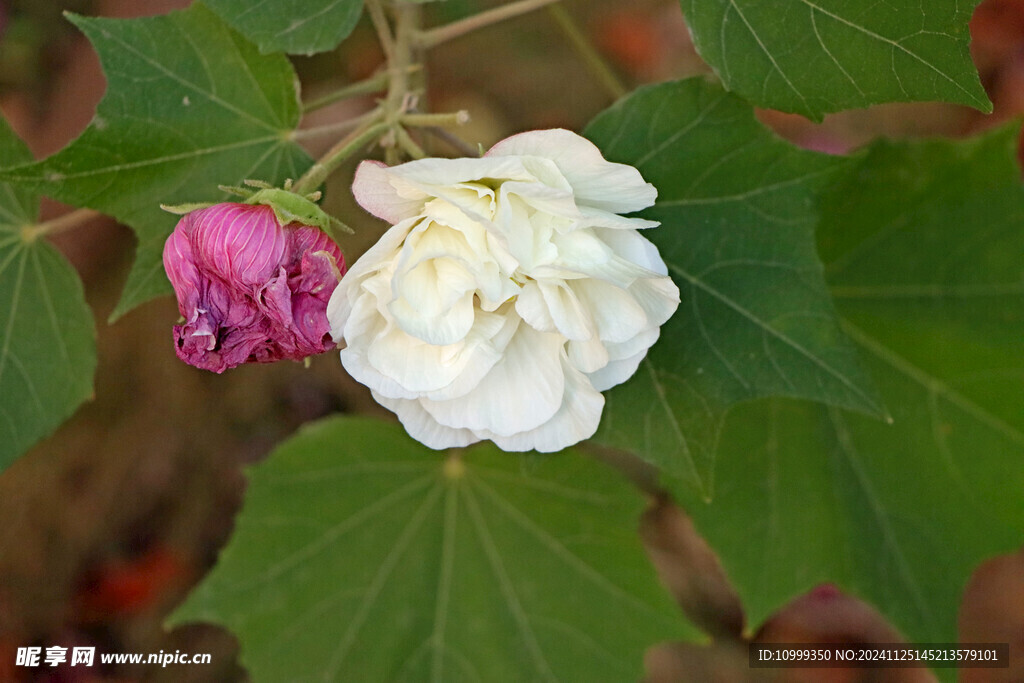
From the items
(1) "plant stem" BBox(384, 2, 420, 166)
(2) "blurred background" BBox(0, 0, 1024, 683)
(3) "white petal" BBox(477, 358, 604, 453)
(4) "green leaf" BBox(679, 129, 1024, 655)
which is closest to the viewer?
(3) "white petal" BBox(477, 358, 604, 453)

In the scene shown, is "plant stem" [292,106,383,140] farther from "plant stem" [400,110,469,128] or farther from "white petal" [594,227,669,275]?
"white petal" [594,227,669,275]

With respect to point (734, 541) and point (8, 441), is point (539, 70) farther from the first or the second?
point (8, 441)

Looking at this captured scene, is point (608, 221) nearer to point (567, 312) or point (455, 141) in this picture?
point (567, 312)

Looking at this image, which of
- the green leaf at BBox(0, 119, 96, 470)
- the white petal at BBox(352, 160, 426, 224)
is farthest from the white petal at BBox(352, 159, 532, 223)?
the green leaf at BBox(0, 119, 96, 470)

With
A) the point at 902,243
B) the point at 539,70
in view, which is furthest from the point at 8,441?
the point at 539,70

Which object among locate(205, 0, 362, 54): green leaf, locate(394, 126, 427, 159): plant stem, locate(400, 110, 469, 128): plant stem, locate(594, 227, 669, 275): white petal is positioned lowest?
locate(594, 227, 669, 275): white petal

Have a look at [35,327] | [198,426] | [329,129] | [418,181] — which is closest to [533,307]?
[418,181]

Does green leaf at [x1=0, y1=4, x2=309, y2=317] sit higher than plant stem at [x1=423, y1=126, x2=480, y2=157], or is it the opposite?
green leaf at [x1=0, y1=4, x2=309, y2=317]
